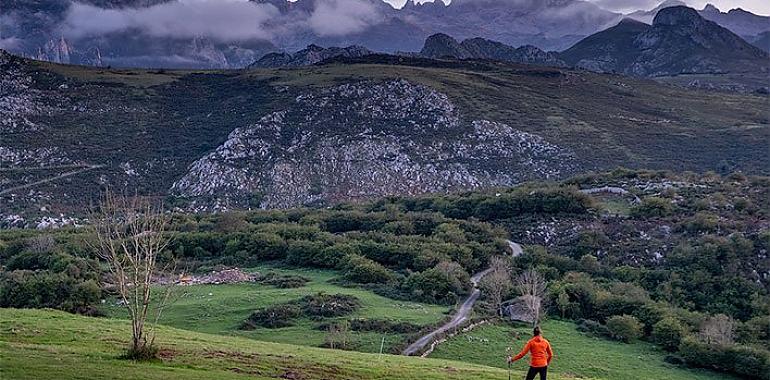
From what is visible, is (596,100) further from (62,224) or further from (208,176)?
(62,224)

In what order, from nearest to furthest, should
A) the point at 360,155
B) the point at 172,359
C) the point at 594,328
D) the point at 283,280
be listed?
the point at 172,359 → the point at 594,328 → the point at 283,280 → the point at 360,155

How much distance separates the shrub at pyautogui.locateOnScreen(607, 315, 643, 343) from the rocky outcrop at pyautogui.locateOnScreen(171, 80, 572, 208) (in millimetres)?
79124

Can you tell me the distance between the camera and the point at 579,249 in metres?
85.1

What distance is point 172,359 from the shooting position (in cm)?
2706

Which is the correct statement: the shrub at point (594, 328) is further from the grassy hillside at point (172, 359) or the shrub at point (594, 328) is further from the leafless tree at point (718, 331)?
the grassy hillside at point (172, 359)

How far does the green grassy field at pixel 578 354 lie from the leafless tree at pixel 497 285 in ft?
22.6

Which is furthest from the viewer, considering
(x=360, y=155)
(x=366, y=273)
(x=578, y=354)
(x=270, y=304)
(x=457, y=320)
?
(x=360, y=155)

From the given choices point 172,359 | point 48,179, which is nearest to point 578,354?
point 172,359

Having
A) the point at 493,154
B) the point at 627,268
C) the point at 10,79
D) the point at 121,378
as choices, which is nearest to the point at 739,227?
the point at 627,268

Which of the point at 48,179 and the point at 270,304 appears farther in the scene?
the point at 48,179

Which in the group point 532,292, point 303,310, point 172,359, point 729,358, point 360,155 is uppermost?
point 360,155

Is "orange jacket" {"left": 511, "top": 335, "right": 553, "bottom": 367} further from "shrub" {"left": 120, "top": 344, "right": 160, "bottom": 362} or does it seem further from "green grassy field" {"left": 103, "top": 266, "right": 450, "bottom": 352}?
"green grassy field" {"left": 103, "top": 266, "right": 450, "bottom": 352}

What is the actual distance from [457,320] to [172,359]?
32181 mm

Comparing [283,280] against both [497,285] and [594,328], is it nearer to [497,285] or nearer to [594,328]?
[497,285]
